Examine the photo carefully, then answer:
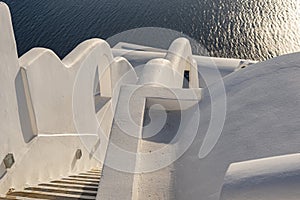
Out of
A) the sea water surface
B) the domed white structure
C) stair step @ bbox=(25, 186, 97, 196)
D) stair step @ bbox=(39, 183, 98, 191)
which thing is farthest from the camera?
the sea water surface

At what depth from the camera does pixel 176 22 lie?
1060 inches

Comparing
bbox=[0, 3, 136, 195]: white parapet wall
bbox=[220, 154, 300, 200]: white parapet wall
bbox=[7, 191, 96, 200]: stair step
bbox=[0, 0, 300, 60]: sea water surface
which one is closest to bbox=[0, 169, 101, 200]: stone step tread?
bbox=[7, 191, 96, 200]: stair step

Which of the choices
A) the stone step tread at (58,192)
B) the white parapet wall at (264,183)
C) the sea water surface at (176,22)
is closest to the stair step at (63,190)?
the stone step tread at (58,192)

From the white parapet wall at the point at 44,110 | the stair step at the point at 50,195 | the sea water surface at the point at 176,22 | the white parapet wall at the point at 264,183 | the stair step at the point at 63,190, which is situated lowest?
the white parapet wall at the point at 264,183

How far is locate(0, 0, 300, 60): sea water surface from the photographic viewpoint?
2534 centimetres

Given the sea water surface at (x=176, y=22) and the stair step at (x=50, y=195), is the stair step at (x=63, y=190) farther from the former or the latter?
the sea water surface at (x=176, y=22)

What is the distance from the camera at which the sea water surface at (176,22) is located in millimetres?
25344

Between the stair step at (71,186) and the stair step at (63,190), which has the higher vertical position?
the stair step at (71,186)

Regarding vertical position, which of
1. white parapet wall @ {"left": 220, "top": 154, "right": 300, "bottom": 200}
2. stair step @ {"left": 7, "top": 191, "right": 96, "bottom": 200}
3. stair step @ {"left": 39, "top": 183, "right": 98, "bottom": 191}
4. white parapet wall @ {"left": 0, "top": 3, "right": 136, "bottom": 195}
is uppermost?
white parapet wall @ {"left": 0, "top": 3, "right": 136, "bottom": 195}

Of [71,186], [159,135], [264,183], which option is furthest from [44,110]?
[264,183]

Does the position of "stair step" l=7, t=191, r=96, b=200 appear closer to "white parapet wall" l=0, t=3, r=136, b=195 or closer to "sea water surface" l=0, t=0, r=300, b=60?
"white parapet wall" l=0, t=3, r=136, b=195

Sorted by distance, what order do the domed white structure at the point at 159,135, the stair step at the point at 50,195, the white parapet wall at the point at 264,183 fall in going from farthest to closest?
the stair step at the point at 50,195 < the domed white structure at the point at 159,135 < the white parapet wall at the point at 264,183

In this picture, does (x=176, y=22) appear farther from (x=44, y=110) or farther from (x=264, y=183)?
(x=264, y=183)

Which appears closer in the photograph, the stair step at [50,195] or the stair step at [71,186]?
the stair step at [50,195]
